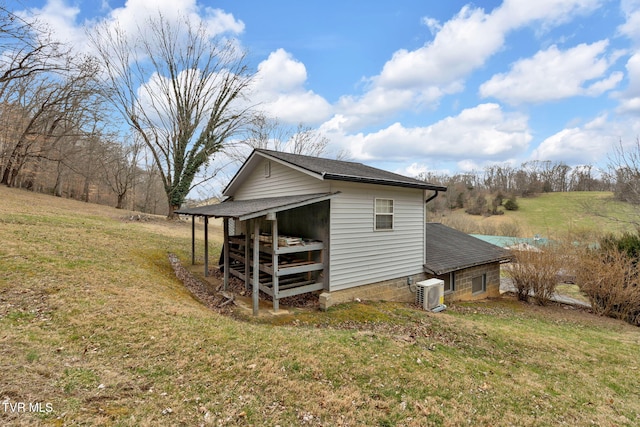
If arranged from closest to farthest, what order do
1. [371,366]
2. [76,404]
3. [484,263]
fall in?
[76,404] < [371,366] < [484,263]

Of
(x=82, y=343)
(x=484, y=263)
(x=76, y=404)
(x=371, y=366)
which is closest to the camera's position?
(x=76, y=404)

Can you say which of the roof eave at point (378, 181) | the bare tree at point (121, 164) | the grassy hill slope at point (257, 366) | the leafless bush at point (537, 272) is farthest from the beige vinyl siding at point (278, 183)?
the bare tree at point (121, 164)

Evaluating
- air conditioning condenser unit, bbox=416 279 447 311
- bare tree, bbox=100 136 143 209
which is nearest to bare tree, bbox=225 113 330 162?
bare tree, bbox=100 136 143 209

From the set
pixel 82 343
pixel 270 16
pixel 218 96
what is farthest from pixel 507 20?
pixel 218 96

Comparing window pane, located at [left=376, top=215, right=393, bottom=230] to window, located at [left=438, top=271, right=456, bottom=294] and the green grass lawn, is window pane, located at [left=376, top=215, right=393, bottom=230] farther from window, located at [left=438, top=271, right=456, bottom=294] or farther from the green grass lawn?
the green grass lawn

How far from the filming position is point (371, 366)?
13.7ft

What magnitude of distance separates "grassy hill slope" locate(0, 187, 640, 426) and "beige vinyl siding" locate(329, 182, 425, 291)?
4.90ft

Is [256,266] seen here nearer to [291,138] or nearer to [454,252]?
[454,252]

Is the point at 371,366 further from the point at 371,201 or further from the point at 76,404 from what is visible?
the point at 371,201

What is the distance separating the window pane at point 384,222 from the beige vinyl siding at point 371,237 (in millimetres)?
138

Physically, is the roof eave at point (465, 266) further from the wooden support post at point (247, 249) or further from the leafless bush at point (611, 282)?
the wooden support post at point (247, 249)

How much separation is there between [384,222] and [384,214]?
0.82 feet

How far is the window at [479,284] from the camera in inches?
482

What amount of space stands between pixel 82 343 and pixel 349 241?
19.3ft
